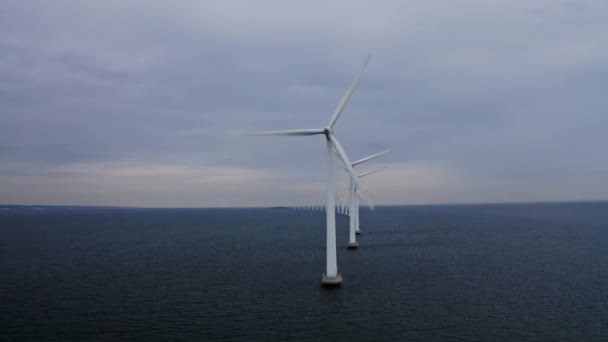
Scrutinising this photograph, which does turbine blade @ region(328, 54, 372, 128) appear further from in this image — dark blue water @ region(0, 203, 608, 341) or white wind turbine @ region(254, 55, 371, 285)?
dark blue water @ region(0, 203, 608, 341)

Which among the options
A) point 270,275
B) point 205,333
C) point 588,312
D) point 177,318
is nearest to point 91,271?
point 270,275

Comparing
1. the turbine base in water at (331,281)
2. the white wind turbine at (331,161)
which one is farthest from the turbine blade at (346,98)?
the turbine base in water at (331,281)

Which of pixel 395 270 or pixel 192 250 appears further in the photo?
pixel 192 250

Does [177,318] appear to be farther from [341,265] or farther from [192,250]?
[192,250]

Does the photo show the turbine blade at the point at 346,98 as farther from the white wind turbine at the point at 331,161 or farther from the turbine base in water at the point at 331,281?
the turbine base in water at the point at 331,281

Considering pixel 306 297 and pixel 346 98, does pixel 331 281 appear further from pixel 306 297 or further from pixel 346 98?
pixel 346 98

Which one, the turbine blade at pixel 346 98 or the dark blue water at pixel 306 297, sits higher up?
the turbine blade at pixel 346 98

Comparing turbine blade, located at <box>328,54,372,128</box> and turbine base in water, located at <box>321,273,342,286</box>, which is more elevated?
turbine blade, located at <box>328,54,372,128</box>

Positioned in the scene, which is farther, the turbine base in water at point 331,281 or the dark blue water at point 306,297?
the turbine base in water at point 331,281

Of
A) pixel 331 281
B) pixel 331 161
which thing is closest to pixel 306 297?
pixel 331 281

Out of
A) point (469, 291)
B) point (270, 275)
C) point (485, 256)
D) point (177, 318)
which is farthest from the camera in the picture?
point (485, 256)

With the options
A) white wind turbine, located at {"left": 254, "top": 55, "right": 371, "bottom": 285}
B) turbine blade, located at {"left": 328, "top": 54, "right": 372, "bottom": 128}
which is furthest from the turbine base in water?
turbine blade, located at {"left": 328, "top": 54, "right": 372, "bottom": 128}
